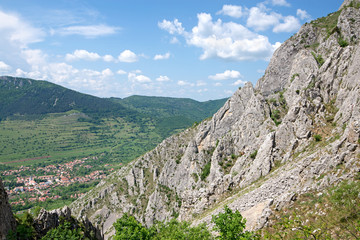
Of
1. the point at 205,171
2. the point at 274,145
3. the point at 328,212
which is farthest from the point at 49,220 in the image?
the point at 274,145

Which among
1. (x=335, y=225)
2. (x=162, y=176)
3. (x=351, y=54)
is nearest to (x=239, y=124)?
(x=351, y=54)

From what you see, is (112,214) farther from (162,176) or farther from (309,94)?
(309,94)

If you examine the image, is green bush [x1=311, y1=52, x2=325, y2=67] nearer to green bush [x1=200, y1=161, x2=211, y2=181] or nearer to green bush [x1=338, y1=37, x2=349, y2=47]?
green bush [x1=338, y1=37, x2=349, y2=47]

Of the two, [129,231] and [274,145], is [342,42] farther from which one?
[129,231]

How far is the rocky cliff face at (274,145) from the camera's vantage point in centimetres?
3043

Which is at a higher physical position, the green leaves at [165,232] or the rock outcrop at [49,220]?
the green leaves at [165,232]

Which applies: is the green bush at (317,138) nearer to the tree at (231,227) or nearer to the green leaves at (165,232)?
the tree at (231,227)

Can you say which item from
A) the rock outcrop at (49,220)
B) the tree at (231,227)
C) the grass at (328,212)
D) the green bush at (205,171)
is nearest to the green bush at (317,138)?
the grass at (328,212)

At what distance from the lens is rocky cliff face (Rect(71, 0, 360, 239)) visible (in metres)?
30.4

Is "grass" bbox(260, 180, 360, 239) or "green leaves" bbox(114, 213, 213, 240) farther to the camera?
"green leaves" bbox(114, 213, 213, 240)

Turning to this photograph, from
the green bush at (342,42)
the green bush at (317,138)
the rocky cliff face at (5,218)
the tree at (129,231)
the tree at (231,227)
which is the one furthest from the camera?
the green bush at (342,42)

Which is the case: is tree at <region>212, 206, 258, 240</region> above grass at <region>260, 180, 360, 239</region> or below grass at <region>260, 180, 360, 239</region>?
below

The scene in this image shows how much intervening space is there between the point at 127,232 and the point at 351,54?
183ft

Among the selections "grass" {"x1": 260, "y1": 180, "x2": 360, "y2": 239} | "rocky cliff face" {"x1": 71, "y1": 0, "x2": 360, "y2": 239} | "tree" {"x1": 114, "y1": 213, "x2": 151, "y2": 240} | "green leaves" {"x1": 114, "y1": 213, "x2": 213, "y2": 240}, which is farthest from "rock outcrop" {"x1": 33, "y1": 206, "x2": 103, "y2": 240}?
"grass" {"x1": 260, "y1": 180, "x2": 360, "y2": 239}
